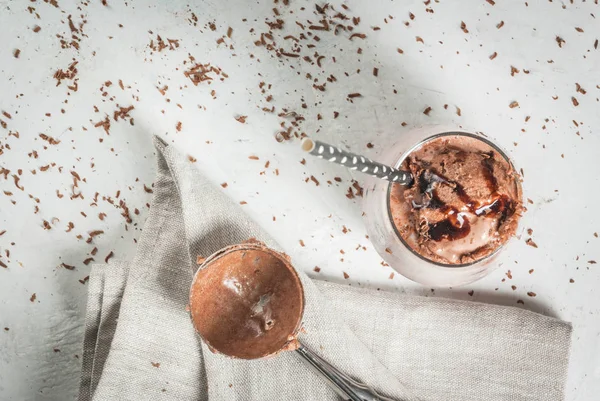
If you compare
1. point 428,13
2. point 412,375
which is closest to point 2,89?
point 428,13

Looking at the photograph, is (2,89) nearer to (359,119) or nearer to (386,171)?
(359,119)

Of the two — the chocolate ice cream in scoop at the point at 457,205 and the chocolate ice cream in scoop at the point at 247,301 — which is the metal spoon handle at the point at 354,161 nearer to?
the chocolate ice cream in scoop at the point at 457,205

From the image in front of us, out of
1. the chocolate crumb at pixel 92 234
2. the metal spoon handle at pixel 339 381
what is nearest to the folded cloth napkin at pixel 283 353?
the metal spoon handle at pixel 339 381

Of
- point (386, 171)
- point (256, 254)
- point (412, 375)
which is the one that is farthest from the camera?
point (412, 375)

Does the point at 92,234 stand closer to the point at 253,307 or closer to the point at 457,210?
the point at 253,307

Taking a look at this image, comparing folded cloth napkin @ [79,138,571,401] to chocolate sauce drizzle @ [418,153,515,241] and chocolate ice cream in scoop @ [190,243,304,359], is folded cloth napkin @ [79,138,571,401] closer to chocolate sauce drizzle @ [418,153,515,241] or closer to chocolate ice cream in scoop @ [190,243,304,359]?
chocolate ice cream in scoop @ [190,243,304,359]

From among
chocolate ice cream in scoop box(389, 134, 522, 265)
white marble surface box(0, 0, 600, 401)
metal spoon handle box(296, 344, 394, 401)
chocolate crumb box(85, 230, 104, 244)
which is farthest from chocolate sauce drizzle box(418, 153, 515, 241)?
chocolate crumb box(85, 230, 104, 244)

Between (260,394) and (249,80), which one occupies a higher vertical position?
(249,80)
